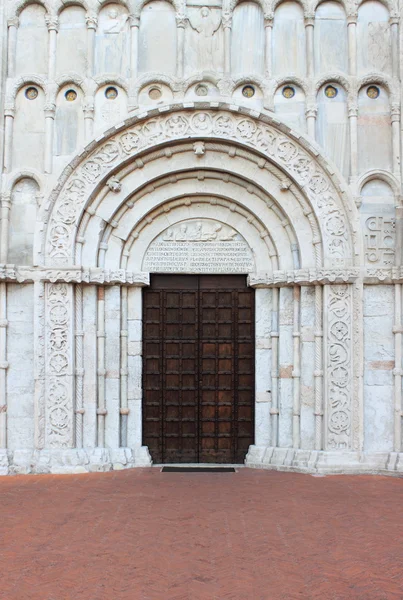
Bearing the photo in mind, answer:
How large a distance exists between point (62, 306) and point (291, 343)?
12.7ft

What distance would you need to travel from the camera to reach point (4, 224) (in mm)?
10375

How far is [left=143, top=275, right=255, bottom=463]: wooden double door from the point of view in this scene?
11062 mm

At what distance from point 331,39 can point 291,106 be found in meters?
1.35

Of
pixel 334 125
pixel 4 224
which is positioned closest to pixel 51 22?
pixel 4 224

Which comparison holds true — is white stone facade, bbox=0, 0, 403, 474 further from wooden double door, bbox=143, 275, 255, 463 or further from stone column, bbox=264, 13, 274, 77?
wooden double door, bbox=143, 275, 255, 463

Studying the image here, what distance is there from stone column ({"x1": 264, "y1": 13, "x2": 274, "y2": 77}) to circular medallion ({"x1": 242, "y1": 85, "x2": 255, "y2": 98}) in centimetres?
33

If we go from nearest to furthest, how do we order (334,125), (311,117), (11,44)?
1. (311,117)
2. (334,125)
3. (11,44)

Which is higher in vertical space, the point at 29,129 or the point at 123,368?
the point at 29,129

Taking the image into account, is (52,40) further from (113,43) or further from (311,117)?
(311,117)

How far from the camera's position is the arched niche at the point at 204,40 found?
35.0 ft

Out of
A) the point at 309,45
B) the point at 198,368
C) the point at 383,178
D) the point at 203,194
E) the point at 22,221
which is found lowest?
the point at 198,368

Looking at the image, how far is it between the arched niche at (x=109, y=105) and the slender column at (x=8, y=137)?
140 cm

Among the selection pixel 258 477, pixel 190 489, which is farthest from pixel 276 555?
pixel 258 477

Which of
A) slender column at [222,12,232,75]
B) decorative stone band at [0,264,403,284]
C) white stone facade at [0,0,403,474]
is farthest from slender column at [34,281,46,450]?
slender column at [222,12,232,75]
